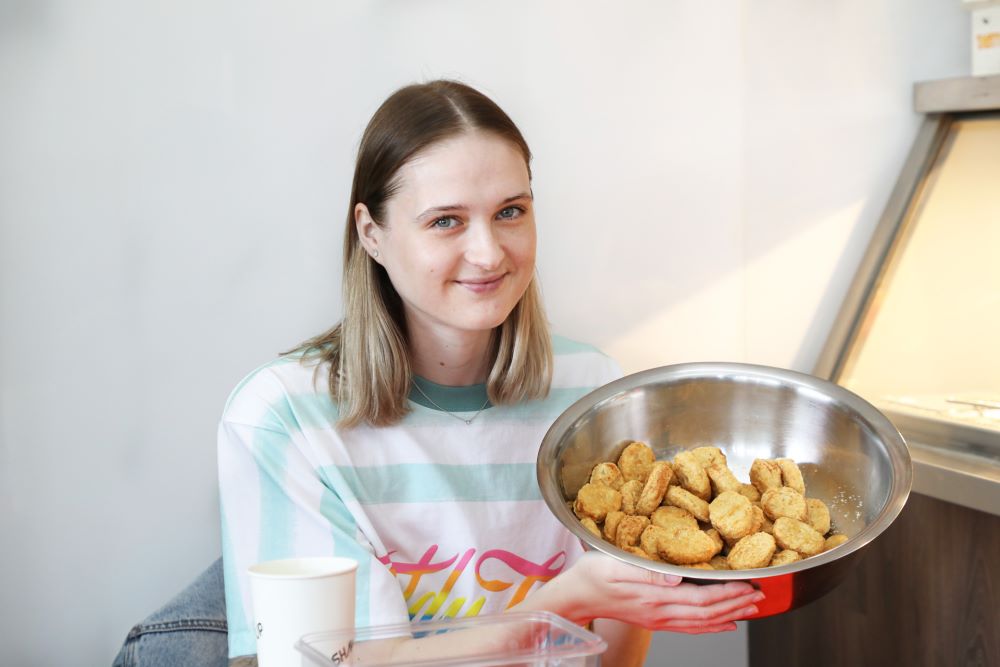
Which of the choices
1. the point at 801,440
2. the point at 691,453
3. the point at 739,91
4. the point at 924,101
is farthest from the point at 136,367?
the point at 924,101

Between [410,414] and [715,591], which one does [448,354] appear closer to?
[410,414]

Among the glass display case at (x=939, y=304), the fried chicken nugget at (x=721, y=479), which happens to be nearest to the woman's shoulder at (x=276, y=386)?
the fried chicken nugget at (x=721, y=479)

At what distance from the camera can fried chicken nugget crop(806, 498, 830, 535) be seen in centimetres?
115

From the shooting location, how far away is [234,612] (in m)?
1.30

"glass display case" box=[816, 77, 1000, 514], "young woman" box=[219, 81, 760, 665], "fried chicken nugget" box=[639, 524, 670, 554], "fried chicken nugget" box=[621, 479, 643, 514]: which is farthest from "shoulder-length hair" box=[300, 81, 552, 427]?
"glass display case" box=[816, 77, 1000, 514]

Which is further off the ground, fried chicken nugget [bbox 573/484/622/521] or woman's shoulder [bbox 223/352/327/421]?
woman's shoulder [bbox 223/352/327/421]

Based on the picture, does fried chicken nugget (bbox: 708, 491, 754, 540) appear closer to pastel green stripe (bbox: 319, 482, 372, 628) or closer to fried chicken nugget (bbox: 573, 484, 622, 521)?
fried chicken nugget (bbox: 573, 484, 622, 521)

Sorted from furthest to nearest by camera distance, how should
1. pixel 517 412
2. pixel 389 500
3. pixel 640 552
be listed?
pixel 517 412
pixel 389 500
pixel 640 552

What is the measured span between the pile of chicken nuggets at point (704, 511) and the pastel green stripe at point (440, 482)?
0.24m

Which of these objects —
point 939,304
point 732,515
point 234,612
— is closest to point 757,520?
point 732,515

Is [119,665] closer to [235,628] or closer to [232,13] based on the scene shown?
[235,628]

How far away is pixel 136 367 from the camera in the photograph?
61.1 inches

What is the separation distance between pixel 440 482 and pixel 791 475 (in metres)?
0.51

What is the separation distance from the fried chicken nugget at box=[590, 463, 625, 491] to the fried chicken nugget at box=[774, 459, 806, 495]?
0.67 ft
